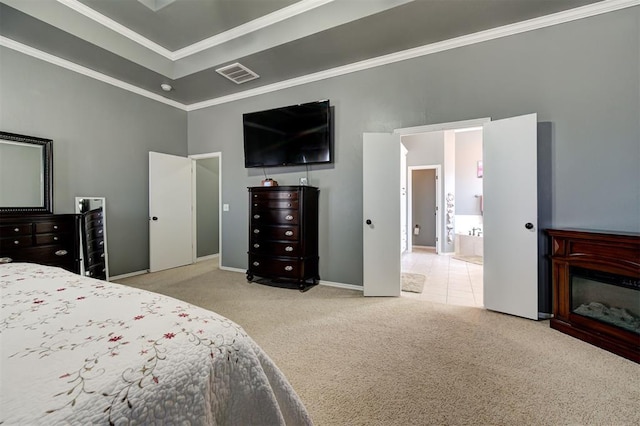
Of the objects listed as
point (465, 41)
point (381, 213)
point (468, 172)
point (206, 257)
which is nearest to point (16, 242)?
point (206, 257)

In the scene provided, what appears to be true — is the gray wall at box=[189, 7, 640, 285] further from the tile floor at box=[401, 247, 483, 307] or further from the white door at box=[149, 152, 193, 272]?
the white door at box=[149, 152, 193, 272]

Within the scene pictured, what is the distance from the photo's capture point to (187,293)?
3359mm

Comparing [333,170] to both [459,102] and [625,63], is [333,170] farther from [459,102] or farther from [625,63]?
[625,63]

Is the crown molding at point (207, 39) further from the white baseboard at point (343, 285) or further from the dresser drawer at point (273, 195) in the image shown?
the white baseboard at point (343, 285)

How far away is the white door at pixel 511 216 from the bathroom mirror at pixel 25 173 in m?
5.18

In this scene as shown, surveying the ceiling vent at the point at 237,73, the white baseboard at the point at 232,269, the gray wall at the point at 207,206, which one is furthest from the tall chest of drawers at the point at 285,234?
the gray wall at the point at 207,206

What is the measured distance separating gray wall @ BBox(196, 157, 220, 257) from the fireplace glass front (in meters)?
5.63

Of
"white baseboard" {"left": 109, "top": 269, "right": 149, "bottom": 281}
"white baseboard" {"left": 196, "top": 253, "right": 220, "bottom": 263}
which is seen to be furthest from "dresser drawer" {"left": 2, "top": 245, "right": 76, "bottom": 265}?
"white baseboard" {"left": 196, "top": 253, "right": 220, "bottom": 263}

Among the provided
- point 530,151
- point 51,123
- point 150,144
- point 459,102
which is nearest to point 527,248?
point 530,151

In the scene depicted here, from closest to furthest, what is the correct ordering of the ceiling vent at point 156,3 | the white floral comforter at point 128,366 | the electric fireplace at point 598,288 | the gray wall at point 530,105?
the white floral comforter at point 128,366
the electric fireplace at point 598,288
the gray wall at point 530,105
the ceiling vent at point 156,3

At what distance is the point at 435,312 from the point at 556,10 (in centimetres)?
321

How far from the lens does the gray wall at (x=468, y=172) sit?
6605mm

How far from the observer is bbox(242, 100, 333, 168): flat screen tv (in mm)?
3602

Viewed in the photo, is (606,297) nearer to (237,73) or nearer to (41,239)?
(237,73)
